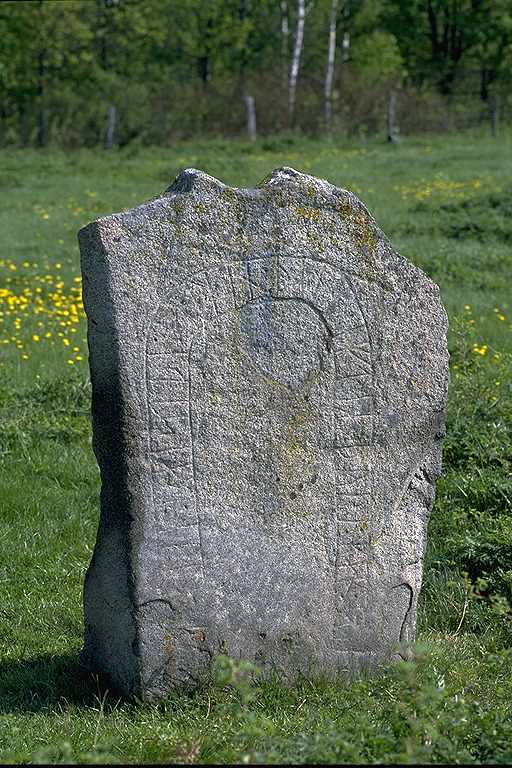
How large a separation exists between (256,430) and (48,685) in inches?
54.0

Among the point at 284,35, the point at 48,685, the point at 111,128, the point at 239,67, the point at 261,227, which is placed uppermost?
the point at 284,35

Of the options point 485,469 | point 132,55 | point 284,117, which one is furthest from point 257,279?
point 132,55

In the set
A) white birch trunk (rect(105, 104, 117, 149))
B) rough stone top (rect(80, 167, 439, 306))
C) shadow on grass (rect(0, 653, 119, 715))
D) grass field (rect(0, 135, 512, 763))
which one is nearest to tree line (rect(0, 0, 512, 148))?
white birch trunk (rect(105, 104, 117, 149))

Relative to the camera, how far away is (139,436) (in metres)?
4.38

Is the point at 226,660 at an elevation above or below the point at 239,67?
below

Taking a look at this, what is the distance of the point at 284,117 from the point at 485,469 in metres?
26.1

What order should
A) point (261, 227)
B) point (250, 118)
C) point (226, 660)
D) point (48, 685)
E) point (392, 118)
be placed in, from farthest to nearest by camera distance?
1. point (250, 118)
2. point (392, 118)
3. point (48, 685)
4. point (261, 227)
5. point (226, 660)

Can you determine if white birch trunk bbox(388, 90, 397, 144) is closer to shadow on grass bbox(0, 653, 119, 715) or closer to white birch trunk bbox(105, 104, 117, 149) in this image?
white birch trunk bbox(105, 104, 117, 149)

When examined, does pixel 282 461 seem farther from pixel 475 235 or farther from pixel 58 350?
pixel 475 235

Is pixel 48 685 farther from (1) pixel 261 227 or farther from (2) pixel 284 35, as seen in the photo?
(2) pixel 284 35

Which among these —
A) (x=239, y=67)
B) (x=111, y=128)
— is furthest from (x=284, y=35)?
(x=111, y=128)

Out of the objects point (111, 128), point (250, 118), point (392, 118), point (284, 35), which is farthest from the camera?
point (284, 35)

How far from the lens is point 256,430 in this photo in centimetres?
461

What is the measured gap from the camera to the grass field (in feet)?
12.7
